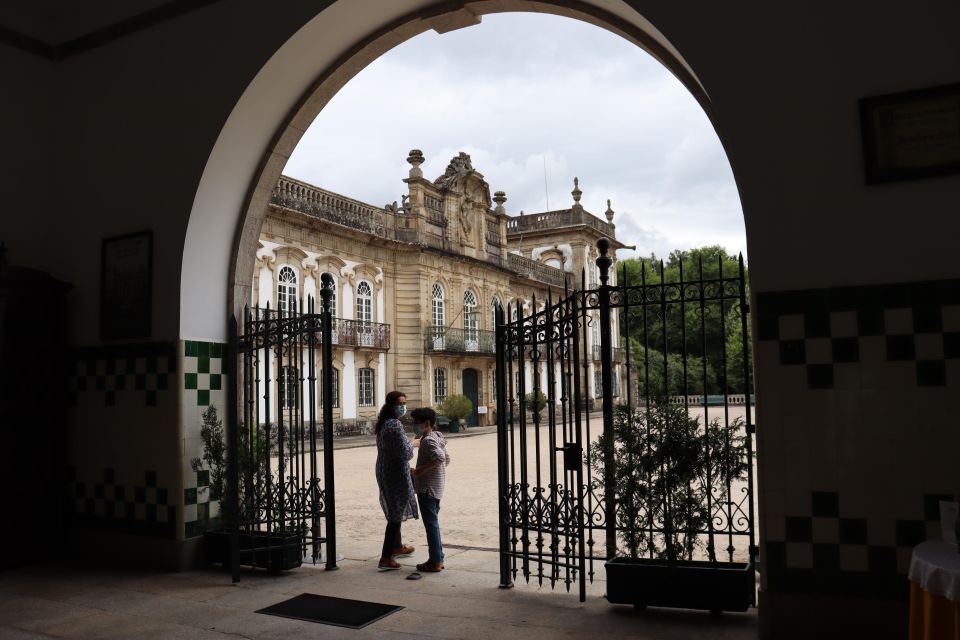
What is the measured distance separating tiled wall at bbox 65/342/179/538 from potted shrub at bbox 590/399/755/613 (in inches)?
123

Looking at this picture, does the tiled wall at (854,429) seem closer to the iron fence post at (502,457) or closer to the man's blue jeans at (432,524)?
the iron fence post at (502,457)

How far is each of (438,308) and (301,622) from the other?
2337cm

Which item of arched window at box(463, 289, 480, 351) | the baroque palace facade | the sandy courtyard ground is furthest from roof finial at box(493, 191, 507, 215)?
the sandy courtyard ground

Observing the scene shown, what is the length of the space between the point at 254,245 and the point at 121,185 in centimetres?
106

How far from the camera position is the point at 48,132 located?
6.15 m

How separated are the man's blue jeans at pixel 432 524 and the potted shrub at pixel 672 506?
1.56 meters

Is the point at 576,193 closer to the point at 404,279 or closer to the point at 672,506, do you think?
the point at 404,279

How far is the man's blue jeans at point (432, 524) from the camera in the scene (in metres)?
5.38

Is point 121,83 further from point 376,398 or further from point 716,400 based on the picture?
point 716,400

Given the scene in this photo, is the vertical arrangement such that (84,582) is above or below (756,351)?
below

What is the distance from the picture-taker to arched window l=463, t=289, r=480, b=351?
92.8 feet

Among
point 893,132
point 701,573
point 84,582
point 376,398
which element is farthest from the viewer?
point 376,398

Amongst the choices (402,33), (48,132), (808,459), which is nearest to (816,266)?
(808,459)

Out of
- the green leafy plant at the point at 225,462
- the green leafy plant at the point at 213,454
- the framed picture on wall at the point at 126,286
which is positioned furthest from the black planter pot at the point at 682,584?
the framed picture on wall at the point at 126,286
